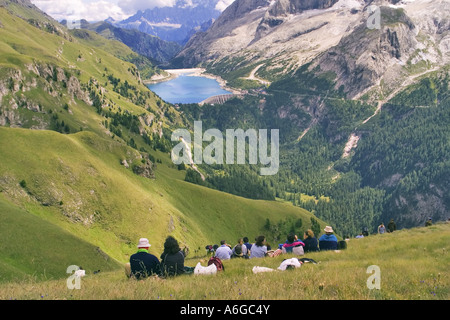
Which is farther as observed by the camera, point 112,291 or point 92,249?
point 92,249

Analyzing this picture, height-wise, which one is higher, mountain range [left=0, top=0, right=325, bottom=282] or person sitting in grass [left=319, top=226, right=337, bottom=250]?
mountain range [left=0, top=0, right=325, bottom=282]

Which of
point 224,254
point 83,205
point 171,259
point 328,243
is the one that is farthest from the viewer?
point 83,205

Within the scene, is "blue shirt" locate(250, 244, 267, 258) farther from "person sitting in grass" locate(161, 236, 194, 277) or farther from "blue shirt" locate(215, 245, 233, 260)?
"person sitting in grass" locate(161, 236, 194, 277)

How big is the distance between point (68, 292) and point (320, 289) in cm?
955

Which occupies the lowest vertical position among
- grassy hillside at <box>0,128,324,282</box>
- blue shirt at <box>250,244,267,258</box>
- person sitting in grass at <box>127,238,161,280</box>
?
person sitting in grass at <box>127,238,161,280</box>

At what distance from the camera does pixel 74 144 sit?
89.1 meters

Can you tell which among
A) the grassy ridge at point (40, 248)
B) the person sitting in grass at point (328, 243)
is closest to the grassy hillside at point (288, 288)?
the person sitting in grass at point (328, 243)

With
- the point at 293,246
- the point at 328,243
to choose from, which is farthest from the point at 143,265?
the point at 328,243

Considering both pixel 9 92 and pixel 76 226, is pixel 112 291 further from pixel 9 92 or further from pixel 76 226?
pixel 9 92

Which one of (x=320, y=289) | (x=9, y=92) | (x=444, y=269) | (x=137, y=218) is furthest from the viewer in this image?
(x=9, y=92)

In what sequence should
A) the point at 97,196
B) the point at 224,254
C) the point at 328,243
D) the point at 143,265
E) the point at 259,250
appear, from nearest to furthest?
the point at 143,265
the point at 224,254
the point at 259,250
the point at 328,243
the point at 97,196

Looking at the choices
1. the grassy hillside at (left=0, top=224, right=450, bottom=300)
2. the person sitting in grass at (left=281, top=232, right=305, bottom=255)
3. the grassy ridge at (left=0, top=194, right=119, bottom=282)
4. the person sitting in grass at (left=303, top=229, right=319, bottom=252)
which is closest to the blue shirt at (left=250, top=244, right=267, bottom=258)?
the person sitting in grass at (left=281, top=232, right=305, bottom=255)

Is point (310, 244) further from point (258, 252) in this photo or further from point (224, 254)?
point (224, 254)
